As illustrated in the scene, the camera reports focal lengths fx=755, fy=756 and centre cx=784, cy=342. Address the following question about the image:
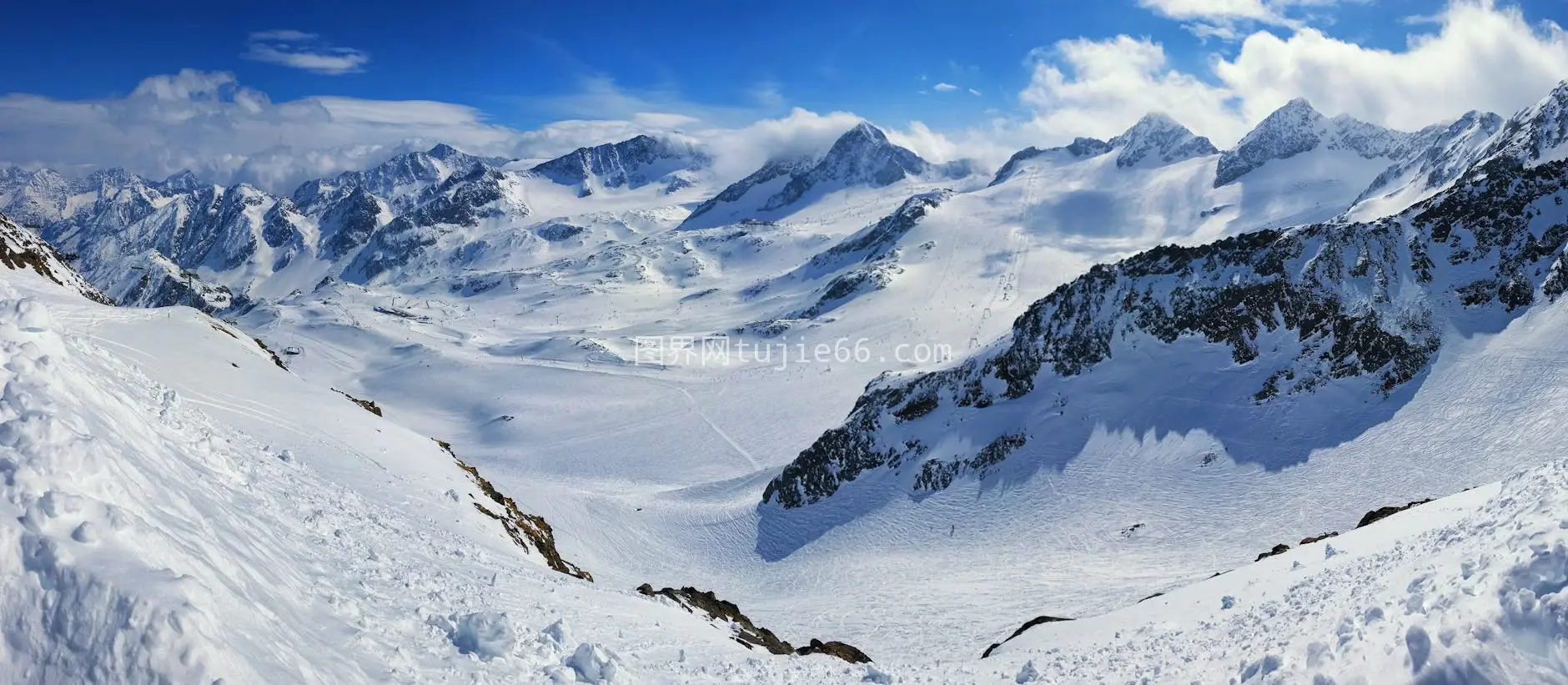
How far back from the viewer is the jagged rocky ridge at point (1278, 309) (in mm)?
43875

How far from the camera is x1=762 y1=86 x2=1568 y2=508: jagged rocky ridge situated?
43875mm

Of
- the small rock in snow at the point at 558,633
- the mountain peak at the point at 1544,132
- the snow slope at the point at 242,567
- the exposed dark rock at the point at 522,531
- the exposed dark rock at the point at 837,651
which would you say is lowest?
the exposed dark rock at the point at 837,651

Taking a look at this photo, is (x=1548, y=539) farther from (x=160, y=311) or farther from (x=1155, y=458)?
(x=160, y=311)

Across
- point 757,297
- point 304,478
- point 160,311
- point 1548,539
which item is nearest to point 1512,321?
point 1548,539

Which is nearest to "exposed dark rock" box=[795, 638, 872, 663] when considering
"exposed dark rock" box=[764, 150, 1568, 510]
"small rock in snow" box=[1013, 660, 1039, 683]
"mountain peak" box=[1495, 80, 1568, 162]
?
"small rock in snow" box=[1013, 660, 1039, 683]

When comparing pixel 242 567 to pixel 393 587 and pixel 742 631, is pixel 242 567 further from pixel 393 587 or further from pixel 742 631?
pixel 742 631

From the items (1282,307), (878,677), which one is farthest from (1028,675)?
(1282,307)

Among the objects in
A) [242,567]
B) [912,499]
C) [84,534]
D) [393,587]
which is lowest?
[912,499]

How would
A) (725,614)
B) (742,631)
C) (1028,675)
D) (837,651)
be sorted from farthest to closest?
(725,614) → (742,631) → (837,651) → (1028,675)

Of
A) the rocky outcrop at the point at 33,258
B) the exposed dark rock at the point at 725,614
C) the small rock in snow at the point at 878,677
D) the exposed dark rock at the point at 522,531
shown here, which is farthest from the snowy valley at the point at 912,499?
the rocky outcrop at the point at 33,258

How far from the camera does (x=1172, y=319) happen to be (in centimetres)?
5141

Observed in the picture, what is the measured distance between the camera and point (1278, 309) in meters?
48.3

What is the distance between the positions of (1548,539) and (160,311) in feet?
165

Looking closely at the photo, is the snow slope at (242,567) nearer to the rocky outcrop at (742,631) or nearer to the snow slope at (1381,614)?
the rocky outcrop at (742,631)
